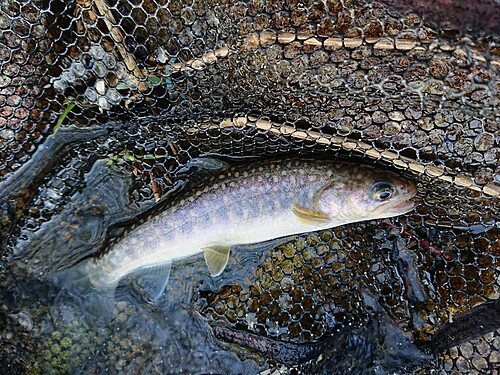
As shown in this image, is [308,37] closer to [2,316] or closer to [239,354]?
[239,354]

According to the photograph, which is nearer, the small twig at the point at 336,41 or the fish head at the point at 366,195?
the small twig at the point at 336,41

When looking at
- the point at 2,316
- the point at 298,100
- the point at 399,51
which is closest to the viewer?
the point at 399,51

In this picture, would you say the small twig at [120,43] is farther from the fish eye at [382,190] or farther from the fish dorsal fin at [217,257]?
the fish eye at [382,190]

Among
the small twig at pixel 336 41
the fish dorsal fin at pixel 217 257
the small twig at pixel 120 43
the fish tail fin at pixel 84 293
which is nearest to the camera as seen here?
the small twig at pixel 336 41

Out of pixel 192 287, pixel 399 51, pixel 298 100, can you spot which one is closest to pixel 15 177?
pixel 192 287

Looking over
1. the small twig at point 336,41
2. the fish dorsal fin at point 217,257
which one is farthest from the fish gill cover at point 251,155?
the fish dorsal fin at point 217,257

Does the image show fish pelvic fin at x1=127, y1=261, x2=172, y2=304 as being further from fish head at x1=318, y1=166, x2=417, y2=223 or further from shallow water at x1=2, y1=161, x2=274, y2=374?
fish head at x1=318, y1=166, x2=417, y2=223

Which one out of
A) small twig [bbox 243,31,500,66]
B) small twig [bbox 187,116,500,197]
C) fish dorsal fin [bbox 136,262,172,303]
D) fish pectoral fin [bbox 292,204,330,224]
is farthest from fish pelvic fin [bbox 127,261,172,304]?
small twig [bbox 243,31,500,66]
